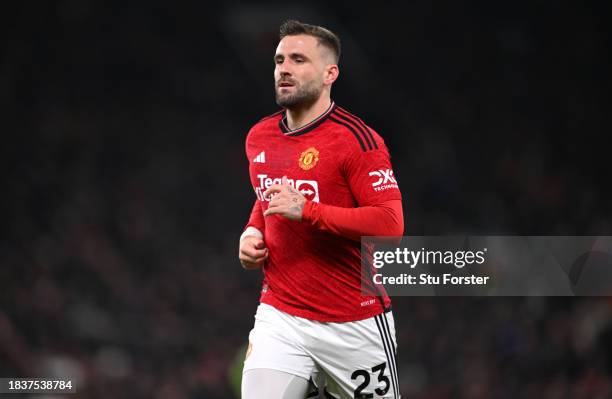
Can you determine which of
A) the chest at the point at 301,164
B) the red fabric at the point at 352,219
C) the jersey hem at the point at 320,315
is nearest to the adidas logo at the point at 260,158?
the chest at the point at 301,164

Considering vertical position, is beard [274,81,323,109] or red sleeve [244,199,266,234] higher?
beard [274,81,323,109]

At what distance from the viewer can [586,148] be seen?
1043 cm

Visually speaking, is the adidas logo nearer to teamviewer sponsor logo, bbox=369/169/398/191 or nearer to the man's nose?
the man's nose

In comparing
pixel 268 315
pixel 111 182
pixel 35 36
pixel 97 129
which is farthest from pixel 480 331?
pixel 35 36

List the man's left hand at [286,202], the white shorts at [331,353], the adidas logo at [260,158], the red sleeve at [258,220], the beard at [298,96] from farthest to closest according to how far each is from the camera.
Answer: the red sleeve at [258,220]
the adidas logo at [260,158]
the beard at [298,96]
the white shorts at [331,353]
the man's left hand at [286,202]

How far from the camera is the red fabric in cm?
341

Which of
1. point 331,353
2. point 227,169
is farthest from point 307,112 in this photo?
point 227,169

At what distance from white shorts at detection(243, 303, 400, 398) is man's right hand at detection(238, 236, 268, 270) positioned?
0.26 metres

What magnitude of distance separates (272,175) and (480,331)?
18.3 ft

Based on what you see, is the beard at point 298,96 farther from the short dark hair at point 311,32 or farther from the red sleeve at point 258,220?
the red sleeve at point 258,220

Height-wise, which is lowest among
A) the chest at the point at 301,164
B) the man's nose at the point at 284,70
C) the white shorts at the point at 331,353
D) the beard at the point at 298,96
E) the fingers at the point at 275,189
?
the white shorts at the point at 331,353

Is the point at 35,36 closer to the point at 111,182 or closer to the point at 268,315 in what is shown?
the point at 111,182

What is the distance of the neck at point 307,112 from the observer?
376 centimetres

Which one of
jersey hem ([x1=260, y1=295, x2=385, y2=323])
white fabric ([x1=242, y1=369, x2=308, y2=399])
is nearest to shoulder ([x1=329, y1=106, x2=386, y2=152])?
jersey hem ([x1=260, y1=295, x2=385, y2=323])
